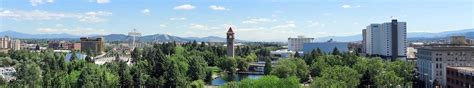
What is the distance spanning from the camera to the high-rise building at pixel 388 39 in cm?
7475

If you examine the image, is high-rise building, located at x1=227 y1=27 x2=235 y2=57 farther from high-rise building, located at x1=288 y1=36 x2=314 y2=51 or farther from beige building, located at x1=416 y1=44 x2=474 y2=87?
high-rise building, located at x1=288 y1=36 x2=314 y2=51

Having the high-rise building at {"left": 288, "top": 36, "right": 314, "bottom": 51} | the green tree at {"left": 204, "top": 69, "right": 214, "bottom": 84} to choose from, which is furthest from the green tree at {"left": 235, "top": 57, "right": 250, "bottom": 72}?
the high-rise building at {"left": 288, "top": 36, "right": 314, "bottom": 51}

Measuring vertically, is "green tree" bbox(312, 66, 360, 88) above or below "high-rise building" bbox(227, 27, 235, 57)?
below

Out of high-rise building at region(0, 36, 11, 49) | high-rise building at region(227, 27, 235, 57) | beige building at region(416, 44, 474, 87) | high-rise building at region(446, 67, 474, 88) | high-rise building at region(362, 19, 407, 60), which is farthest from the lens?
high-rise building at region(0, 36, 11, 49)

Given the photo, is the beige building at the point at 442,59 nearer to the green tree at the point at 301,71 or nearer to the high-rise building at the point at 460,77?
the high-rise building at the point at 460,77

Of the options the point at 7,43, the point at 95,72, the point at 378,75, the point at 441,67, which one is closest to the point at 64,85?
the point at 95,72

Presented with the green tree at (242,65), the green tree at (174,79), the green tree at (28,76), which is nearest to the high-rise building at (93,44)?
the green tree at (242,65)

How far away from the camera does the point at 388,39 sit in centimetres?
7812

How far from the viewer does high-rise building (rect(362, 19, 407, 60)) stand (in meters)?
74.8

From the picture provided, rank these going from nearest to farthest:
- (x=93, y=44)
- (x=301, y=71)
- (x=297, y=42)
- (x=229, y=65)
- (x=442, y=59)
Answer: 1. (x=442, y=59)
2. (x=301, y=71)
3. (x=229, y=65)
4. (x=93, y=44)
5. (x=297, y=42)

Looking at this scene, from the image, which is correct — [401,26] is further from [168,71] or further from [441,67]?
[168,71]

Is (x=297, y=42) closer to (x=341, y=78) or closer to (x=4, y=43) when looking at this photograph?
(x=4, y=43)

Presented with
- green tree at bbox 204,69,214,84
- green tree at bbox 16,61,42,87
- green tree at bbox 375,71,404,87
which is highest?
green tree at bbox 16,61,42,87

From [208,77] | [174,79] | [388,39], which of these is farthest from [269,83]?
[388,39]
